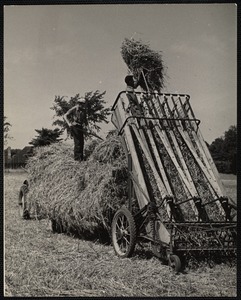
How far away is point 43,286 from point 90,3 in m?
3.88

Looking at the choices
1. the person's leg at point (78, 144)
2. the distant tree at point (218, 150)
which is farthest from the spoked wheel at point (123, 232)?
the distant tree at point (218, 150)

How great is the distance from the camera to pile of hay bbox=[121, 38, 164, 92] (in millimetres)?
8492

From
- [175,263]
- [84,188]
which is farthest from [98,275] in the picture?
[84,188]

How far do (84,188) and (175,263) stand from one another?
8.76 feet

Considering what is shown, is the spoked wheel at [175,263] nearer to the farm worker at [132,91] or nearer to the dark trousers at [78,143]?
the farm worker at [132,91]

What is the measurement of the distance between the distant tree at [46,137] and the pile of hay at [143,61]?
113 inches

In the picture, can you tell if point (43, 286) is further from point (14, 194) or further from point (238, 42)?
point (14, 194)

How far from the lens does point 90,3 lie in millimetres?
5609

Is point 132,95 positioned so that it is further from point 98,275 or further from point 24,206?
point 24,206

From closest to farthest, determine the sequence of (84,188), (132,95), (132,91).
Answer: (84,188) → (132,95) → (132,91)

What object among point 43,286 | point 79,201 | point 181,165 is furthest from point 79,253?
point 181,165

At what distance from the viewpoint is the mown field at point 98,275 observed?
512 cm

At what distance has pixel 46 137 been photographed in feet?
35.4

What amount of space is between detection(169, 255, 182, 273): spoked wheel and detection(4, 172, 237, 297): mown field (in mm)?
89
